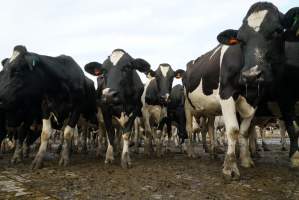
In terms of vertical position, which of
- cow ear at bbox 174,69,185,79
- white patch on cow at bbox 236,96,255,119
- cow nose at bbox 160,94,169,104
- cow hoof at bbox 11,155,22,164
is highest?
cow ear at bbox 174,69,185,79

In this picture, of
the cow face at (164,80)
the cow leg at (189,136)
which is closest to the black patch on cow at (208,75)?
the cow face at (164,80)

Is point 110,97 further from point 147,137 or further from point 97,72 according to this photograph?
point 147,137

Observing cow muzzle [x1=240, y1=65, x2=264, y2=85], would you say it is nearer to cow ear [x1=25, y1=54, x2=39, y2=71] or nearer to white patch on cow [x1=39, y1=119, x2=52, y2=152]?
white patch on cow [x1=39, y1=119, x2=52, y2=152]

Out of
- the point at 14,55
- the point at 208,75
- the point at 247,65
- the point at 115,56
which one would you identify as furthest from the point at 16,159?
the point at 247,65

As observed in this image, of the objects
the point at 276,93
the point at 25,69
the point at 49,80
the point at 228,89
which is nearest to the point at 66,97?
the point at 49,80

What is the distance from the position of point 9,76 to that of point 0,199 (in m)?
4.24

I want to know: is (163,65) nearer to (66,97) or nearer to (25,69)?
(66,97)

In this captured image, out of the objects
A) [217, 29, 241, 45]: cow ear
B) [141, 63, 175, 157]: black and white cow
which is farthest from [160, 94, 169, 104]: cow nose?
[217, 29, 241, 45]: cow ear

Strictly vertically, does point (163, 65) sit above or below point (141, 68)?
above

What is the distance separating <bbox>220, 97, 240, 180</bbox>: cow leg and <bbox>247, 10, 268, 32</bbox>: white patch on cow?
135 centimetres

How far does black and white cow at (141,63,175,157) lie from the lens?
1187cm

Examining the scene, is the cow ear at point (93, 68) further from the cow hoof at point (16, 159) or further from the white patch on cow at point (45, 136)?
the cow hoof at point (16, 159)

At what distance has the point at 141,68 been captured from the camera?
9.77 m

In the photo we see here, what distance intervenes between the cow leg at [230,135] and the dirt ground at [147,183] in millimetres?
224
